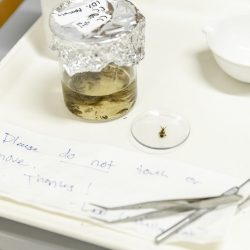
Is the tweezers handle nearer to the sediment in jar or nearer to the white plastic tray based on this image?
the white plastic tray

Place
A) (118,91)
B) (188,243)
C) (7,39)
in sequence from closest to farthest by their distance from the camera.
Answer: (188,243) < (118,91) < (7,39)

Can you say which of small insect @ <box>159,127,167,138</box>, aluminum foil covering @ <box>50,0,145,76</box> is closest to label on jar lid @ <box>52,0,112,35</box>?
aluminum foil covering @ <box>50,0,145,76</box>

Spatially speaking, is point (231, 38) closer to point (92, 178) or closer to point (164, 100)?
point (164, 100)

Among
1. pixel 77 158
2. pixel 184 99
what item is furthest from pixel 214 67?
pixel 77 158

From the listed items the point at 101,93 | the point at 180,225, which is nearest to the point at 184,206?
the point at 180,225

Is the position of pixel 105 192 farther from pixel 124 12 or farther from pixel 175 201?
pixel 124 12
